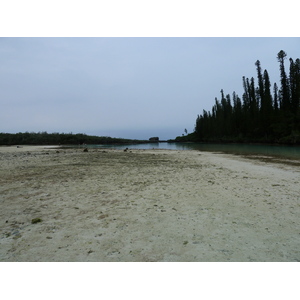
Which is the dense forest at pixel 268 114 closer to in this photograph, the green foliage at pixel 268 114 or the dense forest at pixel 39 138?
the green foliage at pixel 268 114

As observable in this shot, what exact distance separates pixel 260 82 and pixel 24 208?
74.0 m

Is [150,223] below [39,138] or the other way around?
below

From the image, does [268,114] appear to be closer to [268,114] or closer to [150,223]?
[268,114]

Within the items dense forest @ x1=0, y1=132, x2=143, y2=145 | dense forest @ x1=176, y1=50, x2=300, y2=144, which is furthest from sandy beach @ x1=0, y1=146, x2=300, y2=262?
dense forest @ x1=0, y1=132, x2=143, y2=145

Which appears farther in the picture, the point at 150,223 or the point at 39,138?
the point at 39,138

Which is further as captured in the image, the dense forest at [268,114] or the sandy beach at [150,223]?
the dense forest at [268,114]

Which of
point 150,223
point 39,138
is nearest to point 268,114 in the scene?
point 150,223

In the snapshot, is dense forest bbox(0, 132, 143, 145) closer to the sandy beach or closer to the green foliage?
the green foliage

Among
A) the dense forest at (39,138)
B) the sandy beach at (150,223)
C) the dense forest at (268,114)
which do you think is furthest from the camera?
the dense forest at (39,138)

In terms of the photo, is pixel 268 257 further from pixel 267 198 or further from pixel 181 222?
pixel 267 198

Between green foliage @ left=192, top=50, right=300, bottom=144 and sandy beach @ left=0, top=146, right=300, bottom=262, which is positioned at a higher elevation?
green foliage @ left=192, top=50, right=300, bottom=144

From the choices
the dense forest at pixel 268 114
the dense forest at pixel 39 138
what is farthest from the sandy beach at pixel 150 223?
the dense forest at pixel 39 138

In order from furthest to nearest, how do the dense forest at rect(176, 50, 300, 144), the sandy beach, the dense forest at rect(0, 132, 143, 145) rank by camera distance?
the dense forest at rect(0, 132, 143, 145) < the dense forest at rect(176, 50, 300, 144) < the sandy beach

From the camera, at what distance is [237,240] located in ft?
9.90
